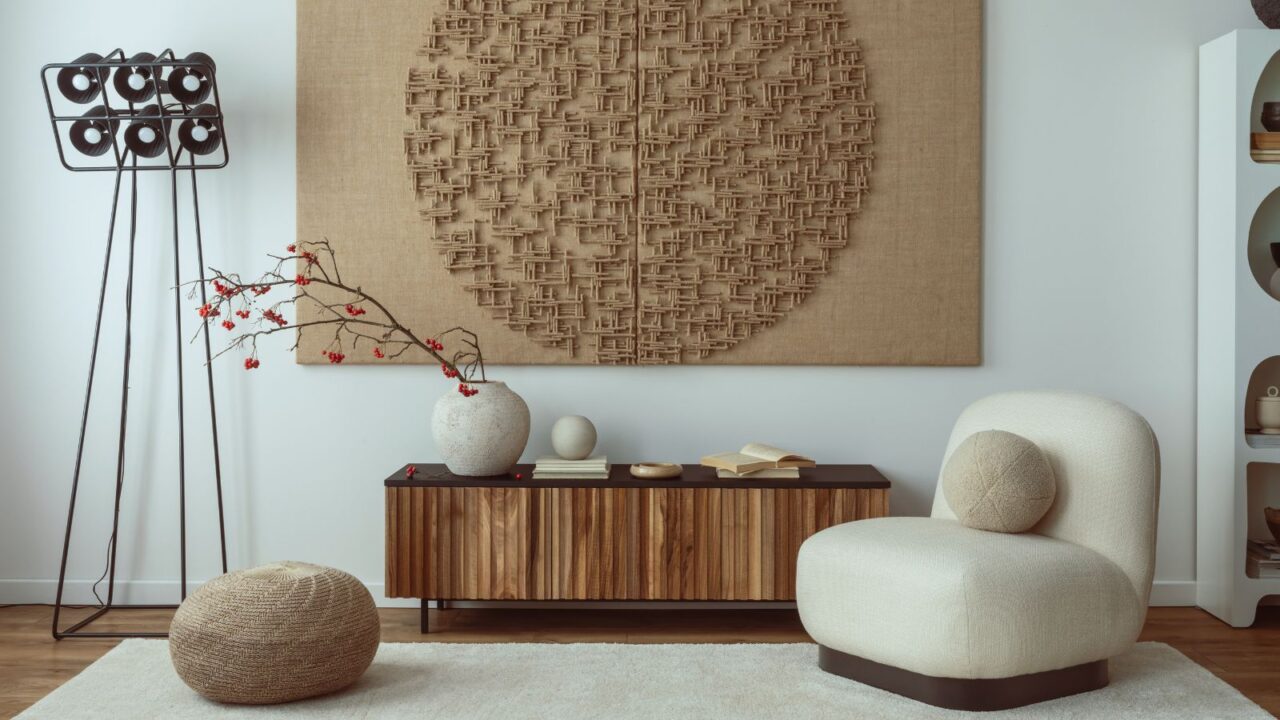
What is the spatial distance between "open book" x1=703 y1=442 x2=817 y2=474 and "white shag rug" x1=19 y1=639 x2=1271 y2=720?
54cm

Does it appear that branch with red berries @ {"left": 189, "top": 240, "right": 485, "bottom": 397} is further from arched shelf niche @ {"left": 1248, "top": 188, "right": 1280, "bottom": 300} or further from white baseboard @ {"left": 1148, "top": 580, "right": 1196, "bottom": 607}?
arched shelf niche @ {"left": 1248, "top": 188, "right": 1280, "bottom": 300}

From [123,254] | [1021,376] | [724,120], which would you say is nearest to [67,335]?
[123,254]

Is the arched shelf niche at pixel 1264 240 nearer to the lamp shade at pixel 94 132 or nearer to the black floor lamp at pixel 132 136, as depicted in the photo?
the black floor lamp at pixel 132 136

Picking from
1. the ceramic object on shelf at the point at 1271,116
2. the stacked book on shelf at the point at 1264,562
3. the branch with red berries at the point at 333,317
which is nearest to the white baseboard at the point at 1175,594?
the stacked book on shelf at the point at 1264,562

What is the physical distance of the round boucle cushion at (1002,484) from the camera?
103 inches

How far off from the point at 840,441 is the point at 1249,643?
1349 mm

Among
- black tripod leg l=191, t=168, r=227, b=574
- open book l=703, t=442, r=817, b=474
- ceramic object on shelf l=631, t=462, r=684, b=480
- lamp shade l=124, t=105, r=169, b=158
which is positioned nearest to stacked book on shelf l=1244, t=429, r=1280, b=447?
open book l=703, t=442, r=817, b=474

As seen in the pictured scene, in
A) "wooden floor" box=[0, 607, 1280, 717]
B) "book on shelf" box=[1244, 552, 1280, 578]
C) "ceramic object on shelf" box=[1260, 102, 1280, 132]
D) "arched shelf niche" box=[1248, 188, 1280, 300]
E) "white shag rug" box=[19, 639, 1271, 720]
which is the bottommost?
"wooden floor" box=[0, 607, 1280, 717]

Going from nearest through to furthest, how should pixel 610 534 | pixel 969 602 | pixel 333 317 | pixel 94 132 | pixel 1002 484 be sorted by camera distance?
pixel 969 602 < pixel 1002 484 < pixel 610 534 < pixel 94 132 < pixel 333 317

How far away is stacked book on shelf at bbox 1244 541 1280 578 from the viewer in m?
3.37

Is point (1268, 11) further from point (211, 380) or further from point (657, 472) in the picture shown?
point (211, 380)

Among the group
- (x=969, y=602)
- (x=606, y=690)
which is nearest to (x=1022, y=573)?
(x=969, y=602)

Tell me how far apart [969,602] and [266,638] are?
5.27ft

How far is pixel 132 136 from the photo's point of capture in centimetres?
336
